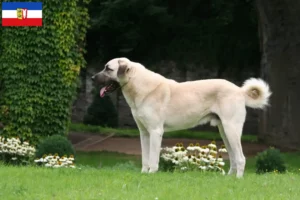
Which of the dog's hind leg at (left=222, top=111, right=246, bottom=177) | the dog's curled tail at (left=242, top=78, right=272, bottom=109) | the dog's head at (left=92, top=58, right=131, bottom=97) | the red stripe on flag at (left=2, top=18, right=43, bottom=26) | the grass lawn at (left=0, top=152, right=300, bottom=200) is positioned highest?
the red stripe on flag at (left=2, top=18, right=43, bottom=26)

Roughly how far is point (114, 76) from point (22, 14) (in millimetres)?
6118

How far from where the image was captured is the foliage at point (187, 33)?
29891 millimetres

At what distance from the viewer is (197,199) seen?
23.6 ft

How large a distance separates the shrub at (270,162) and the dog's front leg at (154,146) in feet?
11.3

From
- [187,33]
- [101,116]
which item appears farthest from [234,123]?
[187,33]

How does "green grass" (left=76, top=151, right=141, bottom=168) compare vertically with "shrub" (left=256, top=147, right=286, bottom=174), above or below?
below

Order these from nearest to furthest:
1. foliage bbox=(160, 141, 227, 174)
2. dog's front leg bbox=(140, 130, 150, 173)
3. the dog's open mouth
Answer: the dog's open mouth → dog's front leg bbox=(140, 130, 150, 173) → foliage bbox=(160, 141, 227, 174)

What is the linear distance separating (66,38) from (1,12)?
Result: 160 cm

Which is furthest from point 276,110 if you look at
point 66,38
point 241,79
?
point 66,38

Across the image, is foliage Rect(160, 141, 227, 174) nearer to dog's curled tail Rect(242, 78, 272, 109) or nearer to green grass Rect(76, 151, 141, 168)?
dog's curled tail Rect(242, 78, 272, 109)

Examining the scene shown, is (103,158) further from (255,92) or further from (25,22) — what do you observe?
(255,92)

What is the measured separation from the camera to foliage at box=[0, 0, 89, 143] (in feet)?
50.8

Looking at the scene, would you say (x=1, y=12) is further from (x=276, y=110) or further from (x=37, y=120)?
(x=276, y=110)

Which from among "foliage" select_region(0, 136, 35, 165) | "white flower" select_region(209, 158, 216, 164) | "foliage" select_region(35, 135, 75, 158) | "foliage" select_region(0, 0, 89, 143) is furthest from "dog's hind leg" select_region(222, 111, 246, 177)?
"foliage" select_region(0, 0, 89, 143)
